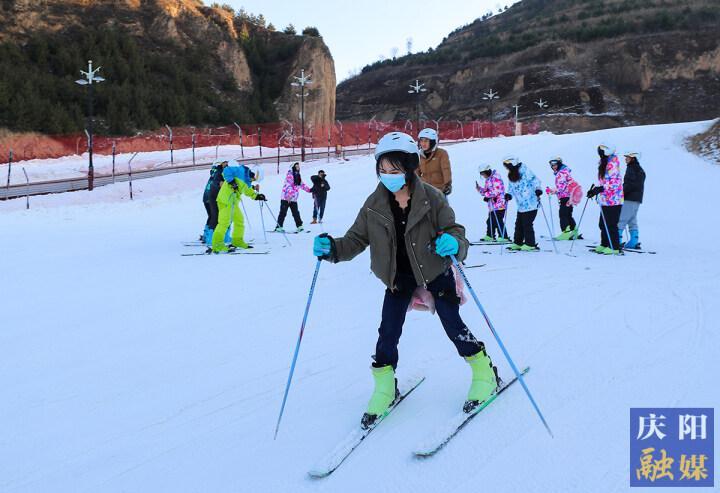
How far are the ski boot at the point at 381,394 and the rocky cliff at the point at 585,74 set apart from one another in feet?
215

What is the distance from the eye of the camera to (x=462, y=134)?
39188mm

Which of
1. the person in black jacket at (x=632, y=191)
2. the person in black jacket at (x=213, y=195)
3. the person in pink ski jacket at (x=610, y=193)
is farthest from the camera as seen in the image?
the person in black jacket at (x=213, y=195)

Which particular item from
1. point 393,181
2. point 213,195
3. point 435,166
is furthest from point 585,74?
point 393,181

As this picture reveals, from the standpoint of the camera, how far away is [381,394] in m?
3.20

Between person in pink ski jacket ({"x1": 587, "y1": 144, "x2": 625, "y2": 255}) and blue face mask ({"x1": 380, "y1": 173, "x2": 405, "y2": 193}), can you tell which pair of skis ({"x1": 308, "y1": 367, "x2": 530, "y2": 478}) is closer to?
blue face mask ({"x1": 380, "y1": 173, "x2": 405, "y2": 193})

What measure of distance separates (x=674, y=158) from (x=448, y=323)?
20.9 metres

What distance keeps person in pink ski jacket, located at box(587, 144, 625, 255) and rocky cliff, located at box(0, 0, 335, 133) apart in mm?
38229

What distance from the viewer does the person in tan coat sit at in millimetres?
6809

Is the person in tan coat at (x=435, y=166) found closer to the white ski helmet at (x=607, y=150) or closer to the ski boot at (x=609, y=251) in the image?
the white ski helmet at (x=607, y=150)

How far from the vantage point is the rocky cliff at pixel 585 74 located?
2621 inches

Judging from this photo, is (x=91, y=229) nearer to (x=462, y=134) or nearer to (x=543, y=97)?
(x=462, y=134)

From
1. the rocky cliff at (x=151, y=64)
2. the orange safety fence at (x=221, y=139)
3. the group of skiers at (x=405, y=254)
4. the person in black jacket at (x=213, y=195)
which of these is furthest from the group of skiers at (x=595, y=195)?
the rocky cliff at (x=151, y=64)

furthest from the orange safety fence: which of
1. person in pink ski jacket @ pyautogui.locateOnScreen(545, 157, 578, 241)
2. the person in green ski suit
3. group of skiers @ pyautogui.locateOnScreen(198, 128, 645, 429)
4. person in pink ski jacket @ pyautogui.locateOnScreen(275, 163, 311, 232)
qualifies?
group of skiers @ pyautogui.locateOnScreen(198, 128, 645, 429)

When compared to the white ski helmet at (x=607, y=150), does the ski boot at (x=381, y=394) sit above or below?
below
